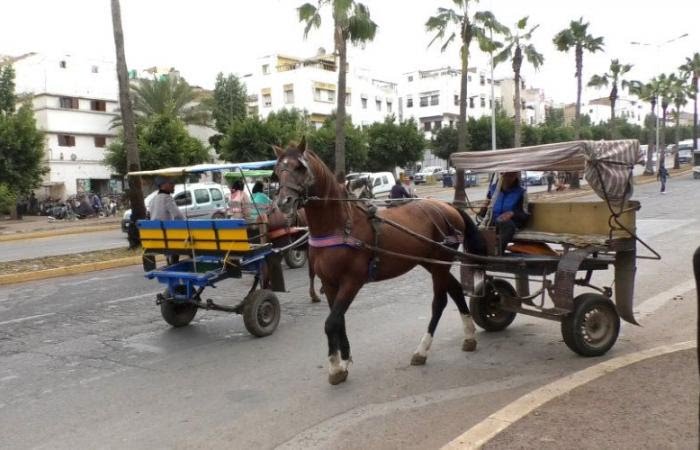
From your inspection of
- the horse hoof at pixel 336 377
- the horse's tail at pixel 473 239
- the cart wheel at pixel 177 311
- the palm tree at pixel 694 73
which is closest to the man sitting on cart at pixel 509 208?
the horse's tail at pixel 473 239

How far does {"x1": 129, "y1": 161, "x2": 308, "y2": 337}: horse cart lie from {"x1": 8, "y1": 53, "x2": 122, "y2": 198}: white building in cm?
3632

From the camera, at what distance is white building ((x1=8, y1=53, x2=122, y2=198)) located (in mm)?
41000

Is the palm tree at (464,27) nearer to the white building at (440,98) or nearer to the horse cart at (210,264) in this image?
the horse cart at (210,264)

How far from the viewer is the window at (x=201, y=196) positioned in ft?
71.4

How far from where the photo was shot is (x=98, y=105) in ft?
145

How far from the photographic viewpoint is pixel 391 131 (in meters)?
46.2

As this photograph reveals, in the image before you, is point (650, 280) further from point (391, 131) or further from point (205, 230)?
point (391, 131)

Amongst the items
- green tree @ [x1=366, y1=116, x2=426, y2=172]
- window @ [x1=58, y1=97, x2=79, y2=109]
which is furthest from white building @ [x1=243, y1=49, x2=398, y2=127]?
window @ [x1=58, y1=97, x2=79, y2=109]

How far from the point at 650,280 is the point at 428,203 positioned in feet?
16.3

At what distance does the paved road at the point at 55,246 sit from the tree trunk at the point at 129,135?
2.58 metres

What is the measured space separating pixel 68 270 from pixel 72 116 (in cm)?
3263

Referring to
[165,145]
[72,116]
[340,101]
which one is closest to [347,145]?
[165,145]

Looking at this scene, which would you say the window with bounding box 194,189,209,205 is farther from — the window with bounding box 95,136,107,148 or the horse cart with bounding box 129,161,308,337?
the window with bounding box 95,136,107,148

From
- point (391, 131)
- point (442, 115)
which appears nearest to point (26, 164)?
point (391, 131)
